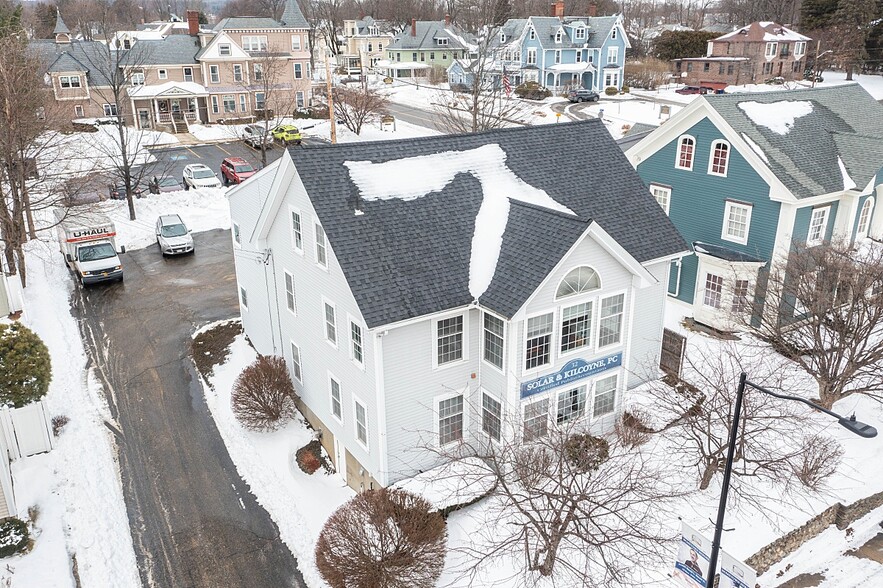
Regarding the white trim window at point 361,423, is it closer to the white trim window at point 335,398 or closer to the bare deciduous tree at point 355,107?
the white trim window at point 335,398

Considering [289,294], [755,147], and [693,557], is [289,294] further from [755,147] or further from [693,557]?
[755,147]

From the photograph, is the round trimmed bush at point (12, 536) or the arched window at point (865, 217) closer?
the round trimmed bush at point (12, 536)

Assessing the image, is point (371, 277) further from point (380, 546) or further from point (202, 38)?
point (202, 38)

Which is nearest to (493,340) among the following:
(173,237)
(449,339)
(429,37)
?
(449,339)

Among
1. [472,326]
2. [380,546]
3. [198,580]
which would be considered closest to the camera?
[380,546]

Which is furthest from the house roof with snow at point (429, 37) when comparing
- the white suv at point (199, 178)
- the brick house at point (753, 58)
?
the white suv at point (199, 178)

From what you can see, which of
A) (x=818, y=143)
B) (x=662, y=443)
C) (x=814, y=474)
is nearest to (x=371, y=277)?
(x=662, y=443)

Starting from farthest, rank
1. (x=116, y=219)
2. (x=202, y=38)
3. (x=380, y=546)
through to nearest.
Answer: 1. (x=202, y=38)
2. (x=116, y=219)
3. (x=380, y=546)
